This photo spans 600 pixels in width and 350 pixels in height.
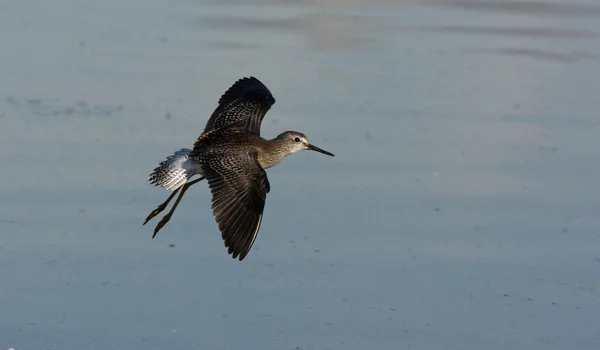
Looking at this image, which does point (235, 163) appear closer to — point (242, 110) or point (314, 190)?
point (242, 110)

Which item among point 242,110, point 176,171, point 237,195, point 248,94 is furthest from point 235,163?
point 248,94

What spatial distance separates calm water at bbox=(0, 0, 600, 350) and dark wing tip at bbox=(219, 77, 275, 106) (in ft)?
3.40

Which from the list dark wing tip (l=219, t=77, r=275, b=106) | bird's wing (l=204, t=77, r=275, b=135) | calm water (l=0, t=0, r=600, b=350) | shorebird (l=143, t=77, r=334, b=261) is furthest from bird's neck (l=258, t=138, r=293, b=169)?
calm water (l=0, t=0, r=600, b=350)

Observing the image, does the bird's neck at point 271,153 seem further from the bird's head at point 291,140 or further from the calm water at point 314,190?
the calm water at point 314,190

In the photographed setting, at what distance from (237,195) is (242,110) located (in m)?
1.19

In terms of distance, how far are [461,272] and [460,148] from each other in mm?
2220

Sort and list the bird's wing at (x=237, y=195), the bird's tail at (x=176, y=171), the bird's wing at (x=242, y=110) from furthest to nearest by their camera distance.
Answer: the bird's wing at (x=242, y=110) → the bird's tail at (x=176, y=171) → the bird's wing at (x=237, y=195)

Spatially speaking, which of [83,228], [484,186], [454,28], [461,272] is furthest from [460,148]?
[454,28]

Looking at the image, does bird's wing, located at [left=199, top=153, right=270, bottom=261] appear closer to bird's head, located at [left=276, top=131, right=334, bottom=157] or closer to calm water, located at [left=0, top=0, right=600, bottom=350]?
bird's head, located at [left=276, top=131, right=334, bottom=157]

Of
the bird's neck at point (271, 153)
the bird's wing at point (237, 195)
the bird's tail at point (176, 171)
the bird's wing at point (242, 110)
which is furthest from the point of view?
the bird's wing at point (242, 110)

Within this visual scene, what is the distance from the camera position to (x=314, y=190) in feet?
31.6

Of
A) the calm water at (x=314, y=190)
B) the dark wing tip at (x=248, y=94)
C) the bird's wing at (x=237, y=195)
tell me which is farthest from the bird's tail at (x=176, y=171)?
the calm water at (x=314, y=190)

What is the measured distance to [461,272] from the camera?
8.52 metres

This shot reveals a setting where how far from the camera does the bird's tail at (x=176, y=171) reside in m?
7.56
